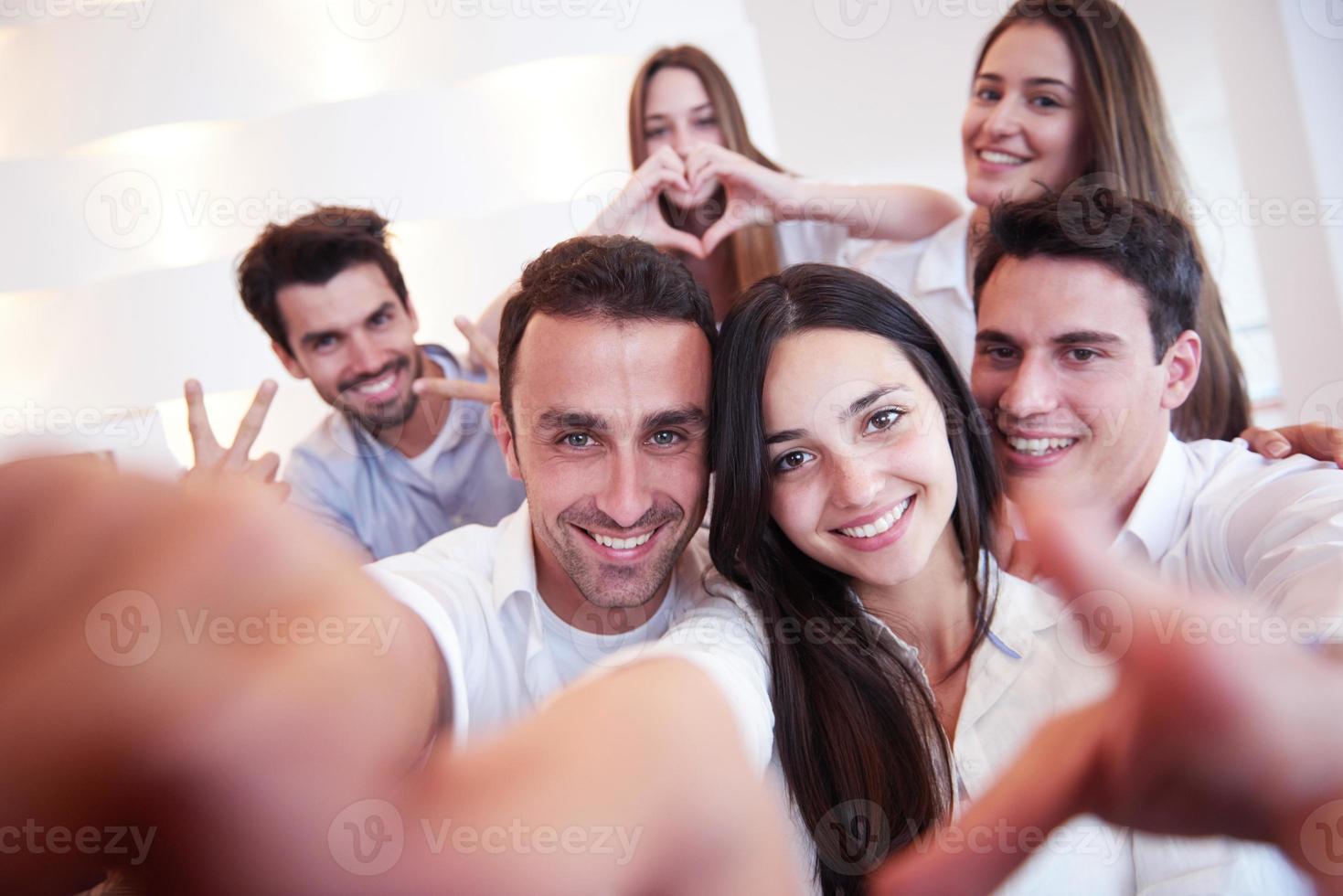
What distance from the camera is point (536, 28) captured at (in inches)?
116

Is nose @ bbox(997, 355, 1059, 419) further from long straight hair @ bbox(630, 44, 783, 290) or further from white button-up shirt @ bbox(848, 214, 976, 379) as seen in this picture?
long straight hair @ bbox(630, 44, 783, 290)

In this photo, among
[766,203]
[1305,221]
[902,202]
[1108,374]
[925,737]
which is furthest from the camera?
[1305,221]

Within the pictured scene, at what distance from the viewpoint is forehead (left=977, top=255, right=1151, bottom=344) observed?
1.56 metres

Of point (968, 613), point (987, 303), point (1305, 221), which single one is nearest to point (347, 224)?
point (987, 303)

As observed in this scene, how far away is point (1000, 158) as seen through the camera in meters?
2.12

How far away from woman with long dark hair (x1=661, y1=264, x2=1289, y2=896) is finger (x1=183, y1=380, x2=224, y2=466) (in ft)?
4.06

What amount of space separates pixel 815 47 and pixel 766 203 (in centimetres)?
128

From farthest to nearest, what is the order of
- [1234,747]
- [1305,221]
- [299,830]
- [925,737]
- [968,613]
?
[1305,221], [968,613], [925,737], [1234,747], [299,830]

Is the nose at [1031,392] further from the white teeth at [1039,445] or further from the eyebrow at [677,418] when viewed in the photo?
the eyebrow at [677,418]

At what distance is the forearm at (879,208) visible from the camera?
2.09 metres

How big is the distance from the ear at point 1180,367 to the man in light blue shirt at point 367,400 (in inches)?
54.3

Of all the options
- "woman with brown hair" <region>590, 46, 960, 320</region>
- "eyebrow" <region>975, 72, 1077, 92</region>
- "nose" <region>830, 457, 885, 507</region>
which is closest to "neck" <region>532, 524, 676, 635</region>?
"nose" <region>830, 457, 885, 507</region>

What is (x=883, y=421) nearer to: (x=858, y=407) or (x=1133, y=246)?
(x=858, y=407)

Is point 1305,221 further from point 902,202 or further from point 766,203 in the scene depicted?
point 766,203
